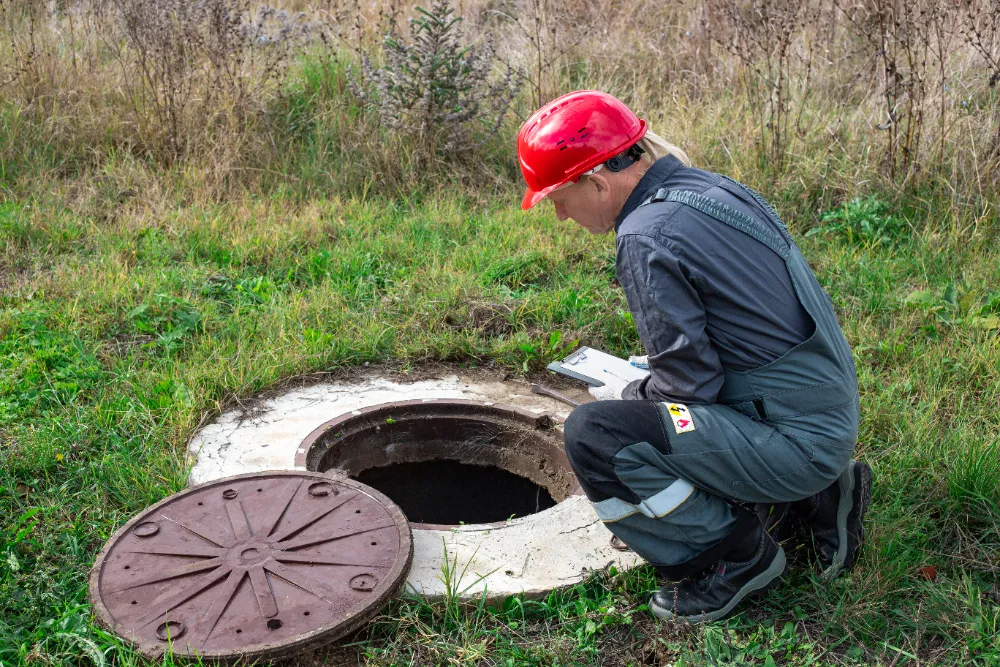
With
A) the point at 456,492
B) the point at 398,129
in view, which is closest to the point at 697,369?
the point at 456,492

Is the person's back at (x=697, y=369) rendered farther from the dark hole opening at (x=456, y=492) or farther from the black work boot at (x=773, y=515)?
the dark hole opening at (x=456, y=492)

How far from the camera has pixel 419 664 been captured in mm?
2719

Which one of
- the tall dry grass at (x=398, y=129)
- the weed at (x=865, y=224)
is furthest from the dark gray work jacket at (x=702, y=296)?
the tall dry grass at (x=398, y=129)

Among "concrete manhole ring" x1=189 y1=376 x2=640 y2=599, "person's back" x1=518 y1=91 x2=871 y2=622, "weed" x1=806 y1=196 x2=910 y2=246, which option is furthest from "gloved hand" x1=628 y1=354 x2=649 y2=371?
"weed" x1=806 y1=196 x2=910 y2=246

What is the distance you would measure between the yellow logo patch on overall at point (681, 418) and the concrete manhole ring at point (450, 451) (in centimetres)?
64

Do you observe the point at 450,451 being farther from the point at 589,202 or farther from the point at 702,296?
the point at 702,296

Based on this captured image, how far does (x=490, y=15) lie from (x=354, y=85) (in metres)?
2.95

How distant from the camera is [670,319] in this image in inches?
101

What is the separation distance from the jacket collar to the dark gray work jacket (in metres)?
0.06

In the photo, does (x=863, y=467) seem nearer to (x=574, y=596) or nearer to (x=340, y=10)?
(x=574, y=596)

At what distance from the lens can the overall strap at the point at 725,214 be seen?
2627 mm

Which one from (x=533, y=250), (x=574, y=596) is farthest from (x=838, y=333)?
(x=533, y=250)

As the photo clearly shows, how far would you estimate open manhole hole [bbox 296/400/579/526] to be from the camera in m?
3.89

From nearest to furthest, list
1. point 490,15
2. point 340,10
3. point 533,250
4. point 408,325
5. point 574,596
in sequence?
point 574,596, point 408,325, point 533,250, point 340,10, point 490,15
